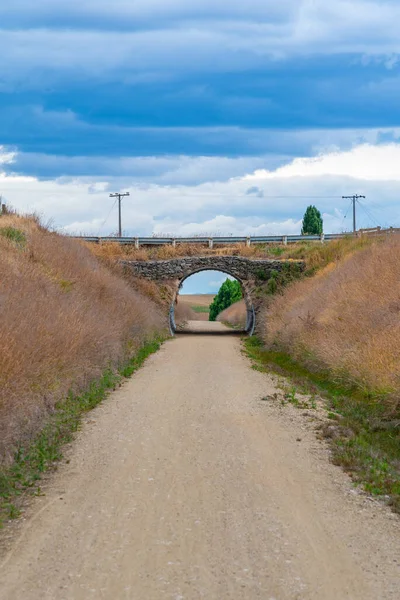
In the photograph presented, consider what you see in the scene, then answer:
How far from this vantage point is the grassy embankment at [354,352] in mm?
11113

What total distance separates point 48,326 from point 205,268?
1205 inches

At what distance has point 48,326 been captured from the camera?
50.5 ft

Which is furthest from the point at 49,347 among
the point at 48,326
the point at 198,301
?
the point at 198,301

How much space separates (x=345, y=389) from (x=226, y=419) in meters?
4.44

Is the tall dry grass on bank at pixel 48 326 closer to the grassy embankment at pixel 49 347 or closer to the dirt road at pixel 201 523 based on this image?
the grassy embankment at pixel 49 347

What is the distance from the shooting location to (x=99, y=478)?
945cm

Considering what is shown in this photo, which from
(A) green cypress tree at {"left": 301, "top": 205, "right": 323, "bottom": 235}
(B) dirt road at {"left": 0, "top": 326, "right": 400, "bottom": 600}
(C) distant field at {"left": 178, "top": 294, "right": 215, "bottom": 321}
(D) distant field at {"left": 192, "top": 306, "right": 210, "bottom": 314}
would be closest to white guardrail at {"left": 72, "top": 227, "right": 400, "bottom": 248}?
(A) green cypress tree at {"left": 301, "top": 205, "right": 323, "bottom": 235}

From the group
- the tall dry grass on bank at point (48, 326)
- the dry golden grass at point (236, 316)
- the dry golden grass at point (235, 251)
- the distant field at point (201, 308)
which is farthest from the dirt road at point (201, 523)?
the distant field at point (201, 308)

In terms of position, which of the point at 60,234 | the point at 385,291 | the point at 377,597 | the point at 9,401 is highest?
the point at 60,234

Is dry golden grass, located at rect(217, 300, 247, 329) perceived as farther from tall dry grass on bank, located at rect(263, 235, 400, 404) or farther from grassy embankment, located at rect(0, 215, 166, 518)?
grassy embankment, located at rect(0, 215, 166, 518)

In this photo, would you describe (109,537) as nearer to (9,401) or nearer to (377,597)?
(377,597)

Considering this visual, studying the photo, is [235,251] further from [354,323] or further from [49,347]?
[49,347]

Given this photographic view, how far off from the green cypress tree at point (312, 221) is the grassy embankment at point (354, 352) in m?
30.9

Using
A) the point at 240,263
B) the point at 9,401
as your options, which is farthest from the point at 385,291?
the point at 240,263
